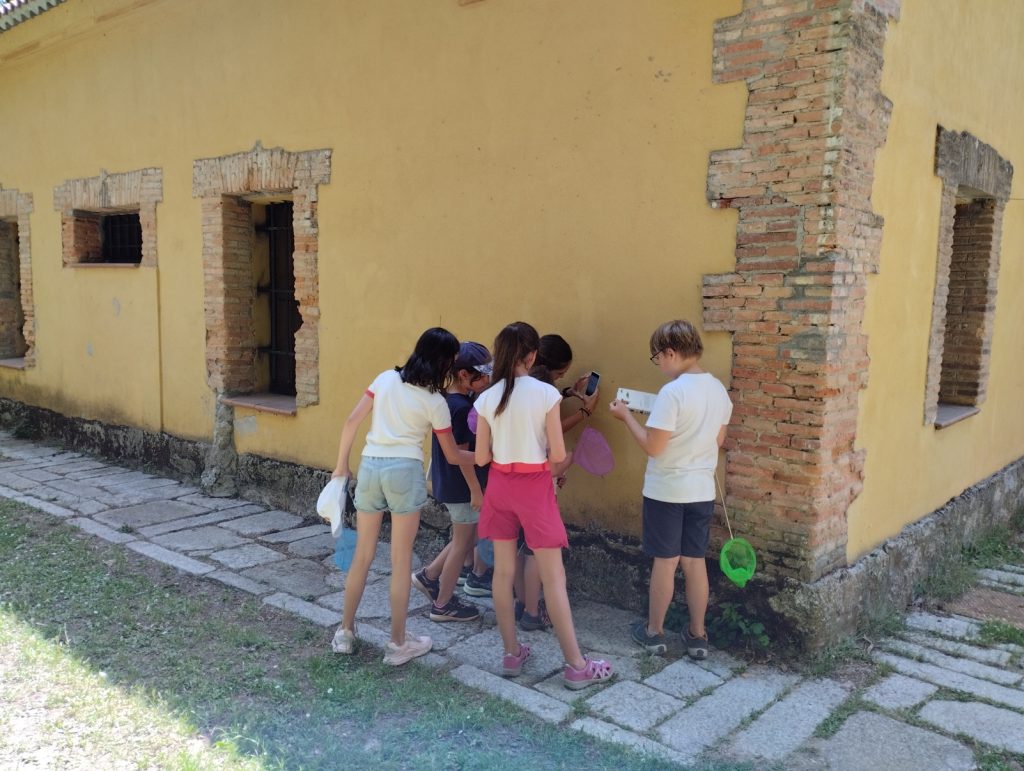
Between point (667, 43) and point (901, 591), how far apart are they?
11.2 ft

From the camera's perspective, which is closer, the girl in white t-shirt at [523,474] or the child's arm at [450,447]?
the girl in white t-shirt at [523,474]

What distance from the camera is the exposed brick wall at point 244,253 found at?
6320 millimetres

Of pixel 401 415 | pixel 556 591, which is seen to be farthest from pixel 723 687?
pixel 401 415

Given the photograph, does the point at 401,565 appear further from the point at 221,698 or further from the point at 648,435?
the point at 648,435

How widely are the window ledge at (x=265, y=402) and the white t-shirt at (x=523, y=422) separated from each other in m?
3.34

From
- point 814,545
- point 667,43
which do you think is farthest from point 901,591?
point 667,43

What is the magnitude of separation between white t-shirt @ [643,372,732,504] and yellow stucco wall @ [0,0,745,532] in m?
0.35

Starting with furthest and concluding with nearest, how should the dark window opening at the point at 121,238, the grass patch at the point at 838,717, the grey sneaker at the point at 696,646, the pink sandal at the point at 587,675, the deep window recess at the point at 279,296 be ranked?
the dark window opening at the point at 121,238, the deep window recess at the point at 279,296, the grey sneaker at the point at 696,646, the pink sandal at the point at 587,675, the grass patch at the point at 838,717

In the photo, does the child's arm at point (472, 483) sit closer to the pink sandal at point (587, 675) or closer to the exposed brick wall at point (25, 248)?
the pink sandal at point (587, 675)

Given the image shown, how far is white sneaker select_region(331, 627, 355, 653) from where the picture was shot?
4004mm

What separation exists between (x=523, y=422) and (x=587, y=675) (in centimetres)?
120

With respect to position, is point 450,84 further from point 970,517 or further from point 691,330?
point 970,517

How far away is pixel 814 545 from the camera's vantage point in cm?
402

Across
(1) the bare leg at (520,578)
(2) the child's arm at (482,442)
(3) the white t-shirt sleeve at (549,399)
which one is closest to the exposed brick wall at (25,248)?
(1) the bare leg at (520,578)
